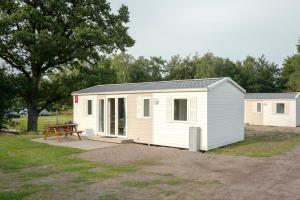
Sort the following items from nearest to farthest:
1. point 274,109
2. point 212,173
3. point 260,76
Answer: point 212,173 < point 274,109 < point 260,76

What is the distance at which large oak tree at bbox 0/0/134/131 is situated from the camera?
20125 mm

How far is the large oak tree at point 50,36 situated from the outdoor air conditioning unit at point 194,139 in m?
10.8

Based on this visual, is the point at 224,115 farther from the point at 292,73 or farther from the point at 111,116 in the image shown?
the point at 292,73

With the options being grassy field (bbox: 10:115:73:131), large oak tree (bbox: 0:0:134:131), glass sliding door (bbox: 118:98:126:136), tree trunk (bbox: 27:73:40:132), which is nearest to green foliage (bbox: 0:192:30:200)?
glass sliding door (bbox: 118:98:126:136)

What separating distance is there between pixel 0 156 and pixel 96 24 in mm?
13470

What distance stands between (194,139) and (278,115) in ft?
51.2

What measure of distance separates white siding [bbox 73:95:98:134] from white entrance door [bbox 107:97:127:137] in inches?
36.6

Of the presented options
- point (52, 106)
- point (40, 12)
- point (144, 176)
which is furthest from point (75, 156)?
point (52, 106)

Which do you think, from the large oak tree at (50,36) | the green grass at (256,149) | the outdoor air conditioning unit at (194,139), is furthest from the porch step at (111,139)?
the large oak tree at (50,36)

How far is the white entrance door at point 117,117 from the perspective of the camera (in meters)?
15.8

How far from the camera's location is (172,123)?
13.6 meters

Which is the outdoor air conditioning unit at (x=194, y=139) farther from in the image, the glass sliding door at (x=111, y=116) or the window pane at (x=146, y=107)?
the glass sliding door at (x=111, y=116)

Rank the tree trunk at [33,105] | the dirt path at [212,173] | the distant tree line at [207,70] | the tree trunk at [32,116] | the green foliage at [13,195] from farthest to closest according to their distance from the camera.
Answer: the distant tree line at [207,70], the tree trunk at [32,116], the tree trunk at [33,105], the dirt path at [212,173], the green foliage at [13,195]

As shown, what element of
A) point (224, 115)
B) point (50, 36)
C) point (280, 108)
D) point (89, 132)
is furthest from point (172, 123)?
point (280, 108)
